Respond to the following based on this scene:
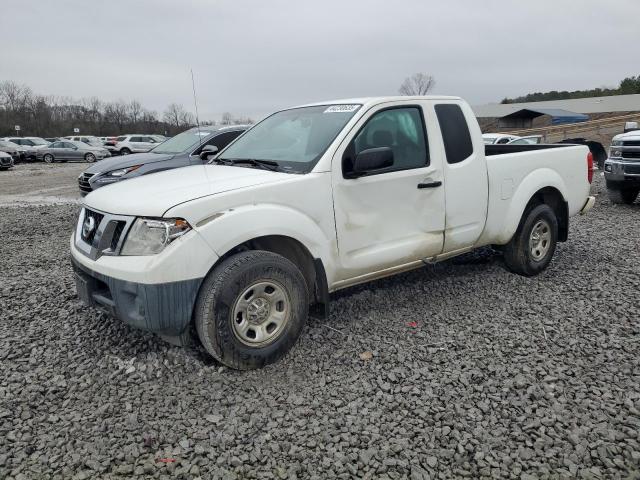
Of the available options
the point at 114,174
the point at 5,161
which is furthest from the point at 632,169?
the point at 5,161

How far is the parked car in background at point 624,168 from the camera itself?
8.77 m

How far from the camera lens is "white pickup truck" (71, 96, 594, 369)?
9.82ft

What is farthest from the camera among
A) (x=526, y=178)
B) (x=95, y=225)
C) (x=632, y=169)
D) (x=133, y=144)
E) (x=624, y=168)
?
(x=133, y=144)

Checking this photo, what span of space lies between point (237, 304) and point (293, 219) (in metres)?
0.69

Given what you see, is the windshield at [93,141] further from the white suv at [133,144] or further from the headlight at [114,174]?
the headlight at [114,174]

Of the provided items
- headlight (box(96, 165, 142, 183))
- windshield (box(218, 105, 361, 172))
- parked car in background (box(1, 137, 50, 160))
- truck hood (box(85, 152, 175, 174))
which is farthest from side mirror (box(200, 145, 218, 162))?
parked car in background (box(1, 137, 50, 160))

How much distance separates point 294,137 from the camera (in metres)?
4.08

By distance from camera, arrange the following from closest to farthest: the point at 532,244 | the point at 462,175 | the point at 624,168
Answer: the point at 462,175
the point at 532,244
the point at 624,168

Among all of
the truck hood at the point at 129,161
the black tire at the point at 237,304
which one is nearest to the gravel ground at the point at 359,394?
the black tire at the point at 237,304

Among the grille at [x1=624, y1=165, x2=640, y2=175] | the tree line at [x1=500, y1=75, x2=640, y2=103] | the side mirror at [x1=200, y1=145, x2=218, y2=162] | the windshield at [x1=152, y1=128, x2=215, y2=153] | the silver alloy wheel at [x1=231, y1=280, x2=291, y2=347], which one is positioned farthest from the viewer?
the tree line at [x1=500, y1=75, x2=640, y2=103]

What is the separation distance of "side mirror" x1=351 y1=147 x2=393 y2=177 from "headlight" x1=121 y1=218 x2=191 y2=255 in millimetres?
1306

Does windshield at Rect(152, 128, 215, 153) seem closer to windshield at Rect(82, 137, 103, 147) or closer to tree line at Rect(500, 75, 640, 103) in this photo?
windshield at Rect(82, 137, 103, 147)

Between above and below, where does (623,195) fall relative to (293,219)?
below

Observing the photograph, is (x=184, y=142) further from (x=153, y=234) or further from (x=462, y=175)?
(x=153, y=234)
